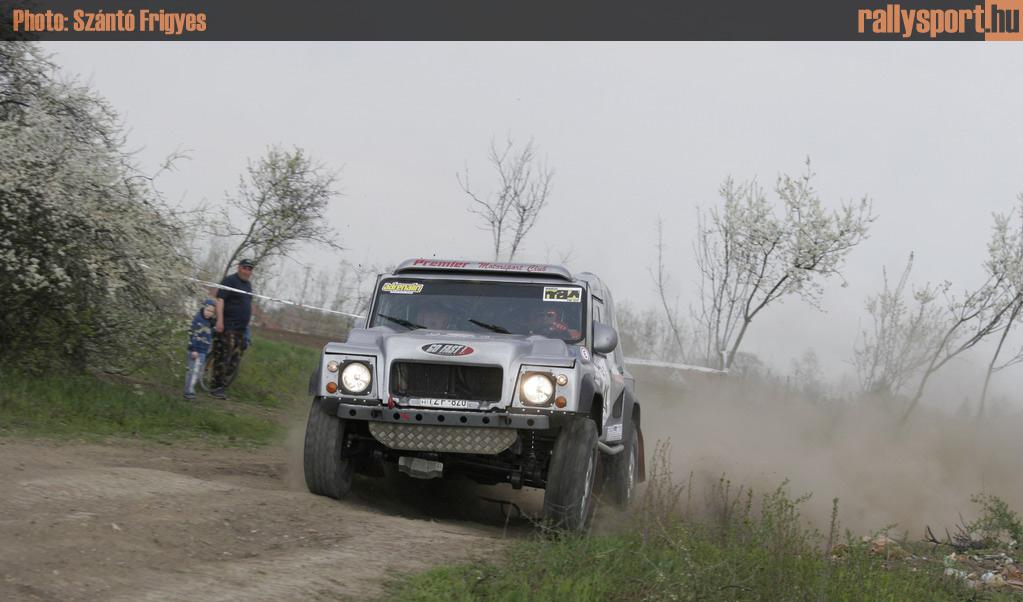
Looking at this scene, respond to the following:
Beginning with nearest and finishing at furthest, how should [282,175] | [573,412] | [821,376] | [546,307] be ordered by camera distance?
[573,412] → [546,307] → [282,175] → [821,376]

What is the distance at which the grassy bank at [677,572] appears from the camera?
534 centimetres

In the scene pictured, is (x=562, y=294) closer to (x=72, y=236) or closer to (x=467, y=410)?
(x=467, y=410)

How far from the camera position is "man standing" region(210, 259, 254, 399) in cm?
1375

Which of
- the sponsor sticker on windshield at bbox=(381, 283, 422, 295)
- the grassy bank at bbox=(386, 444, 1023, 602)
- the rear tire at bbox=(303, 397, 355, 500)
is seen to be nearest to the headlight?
the grassy bank at bbox=(386, 444, 1023, 602)

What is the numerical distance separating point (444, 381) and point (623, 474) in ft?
7.87

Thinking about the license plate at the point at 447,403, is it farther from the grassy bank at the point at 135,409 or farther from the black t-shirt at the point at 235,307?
the black t-shirt at the point at 235,307

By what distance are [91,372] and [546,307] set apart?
737cm

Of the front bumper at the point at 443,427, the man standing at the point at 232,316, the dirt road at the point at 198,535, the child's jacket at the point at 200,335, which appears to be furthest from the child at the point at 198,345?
the front bumper at the point at 443,427

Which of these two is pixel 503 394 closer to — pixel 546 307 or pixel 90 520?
pixel 546 307

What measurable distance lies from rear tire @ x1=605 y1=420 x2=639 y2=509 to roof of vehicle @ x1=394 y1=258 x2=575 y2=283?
5.33ft

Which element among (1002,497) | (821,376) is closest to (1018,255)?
(821,376)

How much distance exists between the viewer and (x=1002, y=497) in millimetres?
15398

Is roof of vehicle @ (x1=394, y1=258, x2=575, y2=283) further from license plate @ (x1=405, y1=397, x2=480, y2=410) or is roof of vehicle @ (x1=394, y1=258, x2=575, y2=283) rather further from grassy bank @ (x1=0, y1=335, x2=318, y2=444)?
grassy bank @ (x1=0, y1=335, x2=318, y2=444)

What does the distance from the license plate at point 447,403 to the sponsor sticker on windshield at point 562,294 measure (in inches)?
60.8
